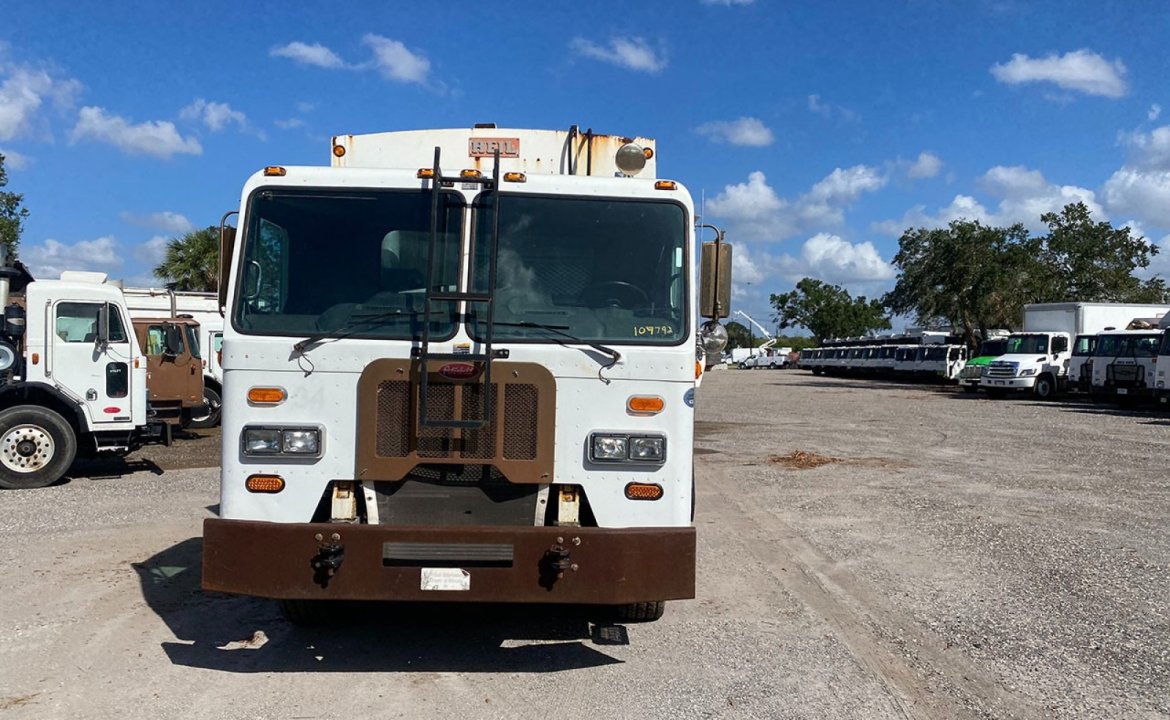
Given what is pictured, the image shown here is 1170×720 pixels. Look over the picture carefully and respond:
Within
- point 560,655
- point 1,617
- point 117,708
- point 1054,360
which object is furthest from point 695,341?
point 1054,360

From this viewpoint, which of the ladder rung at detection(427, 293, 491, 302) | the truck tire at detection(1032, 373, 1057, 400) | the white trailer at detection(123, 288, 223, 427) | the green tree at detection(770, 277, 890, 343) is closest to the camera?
the ladder rung at detection(427, 293, 491, 302)

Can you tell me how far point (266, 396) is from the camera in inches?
197

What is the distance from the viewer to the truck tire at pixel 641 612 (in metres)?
5.95

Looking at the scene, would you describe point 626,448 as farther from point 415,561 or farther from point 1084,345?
point 1084,345

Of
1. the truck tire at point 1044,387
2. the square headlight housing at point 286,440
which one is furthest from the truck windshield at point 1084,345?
the square headlight housing at point 286,440

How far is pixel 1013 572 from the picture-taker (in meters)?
7.79

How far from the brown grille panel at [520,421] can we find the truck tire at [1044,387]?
32702 mm

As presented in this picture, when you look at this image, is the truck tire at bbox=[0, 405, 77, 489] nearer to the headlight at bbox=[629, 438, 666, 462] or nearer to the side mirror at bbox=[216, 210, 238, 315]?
the side mirror at bbox=[216, 210, 238, 315]

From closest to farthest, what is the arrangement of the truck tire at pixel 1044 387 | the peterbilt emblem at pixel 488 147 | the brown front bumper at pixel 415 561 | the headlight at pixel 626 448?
the brown front bumper at pixel 415 561, the headlight at pixel 626 448, the peterbilt emblem at pixel 488 147, the truck tire at pixel 1044 387

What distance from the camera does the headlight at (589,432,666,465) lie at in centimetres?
507

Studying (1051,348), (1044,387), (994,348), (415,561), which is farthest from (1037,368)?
A: (415,561)

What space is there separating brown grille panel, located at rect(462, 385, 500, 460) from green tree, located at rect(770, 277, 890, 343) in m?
99.1

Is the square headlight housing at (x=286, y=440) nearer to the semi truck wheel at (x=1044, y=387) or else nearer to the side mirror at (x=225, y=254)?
the side mirror at (x=225, y=254)

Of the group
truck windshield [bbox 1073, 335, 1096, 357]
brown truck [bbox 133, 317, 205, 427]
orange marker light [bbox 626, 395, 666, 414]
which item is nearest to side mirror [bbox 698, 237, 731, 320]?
orange marker light [bbox 626, 395, 666, 414]
